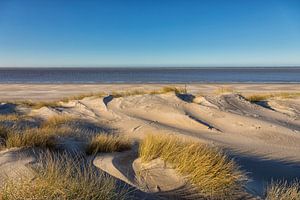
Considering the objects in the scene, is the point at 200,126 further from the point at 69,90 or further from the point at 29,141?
the point at 69,90

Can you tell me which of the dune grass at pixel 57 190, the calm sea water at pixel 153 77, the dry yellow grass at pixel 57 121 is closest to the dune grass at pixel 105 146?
the dune grass at pixel 57 190

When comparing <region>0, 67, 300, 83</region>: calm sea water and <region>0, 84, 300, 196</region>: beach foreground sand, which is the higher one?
<region>0, 84, 300, 196</region>: beach foreground sand

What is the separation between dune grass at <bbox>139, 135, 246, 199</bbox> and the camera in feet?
15.9

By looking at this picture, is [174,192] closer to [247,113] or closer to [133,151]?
[133,151]

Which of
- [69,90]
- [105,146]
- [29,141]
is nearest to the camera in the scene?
[29,141]

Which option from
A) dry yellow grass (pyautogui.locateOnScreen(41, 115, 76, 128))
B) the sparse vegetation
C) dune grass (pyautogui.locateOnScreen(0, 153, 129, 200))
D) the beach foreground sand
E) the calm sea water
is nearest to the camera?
dune grass (pyautogui.locateOnScreen(0, 153, 129, 200))

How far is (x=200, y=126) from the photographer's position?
37.0 feet

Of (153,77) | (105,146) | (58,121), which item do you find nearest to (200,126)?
(58,121)

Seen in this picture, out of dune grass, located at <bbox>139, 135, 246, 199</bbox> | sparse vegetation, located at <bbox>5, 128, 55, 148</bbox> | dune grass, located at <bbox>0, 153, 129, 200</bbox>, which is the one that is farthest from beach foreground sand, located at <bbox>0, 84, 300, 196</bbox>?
dune grass, located at <bbox>0, 153, 129, 200</bbox>

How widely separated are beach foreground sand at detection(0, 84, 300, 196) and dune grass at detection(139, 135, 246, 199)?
174 millimetres

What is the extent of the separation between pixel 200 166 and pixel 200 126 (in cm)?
615

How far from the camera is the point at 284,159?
819cm

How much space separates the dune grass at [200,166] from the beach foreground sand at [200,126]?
17cm

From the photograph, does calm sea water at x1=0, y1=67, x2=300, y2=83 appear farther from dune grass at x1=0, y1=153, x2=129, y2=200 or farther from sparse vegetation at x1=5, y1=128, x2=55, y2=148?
dune grass at x1=0, y1=153, x2=129, y2=200
